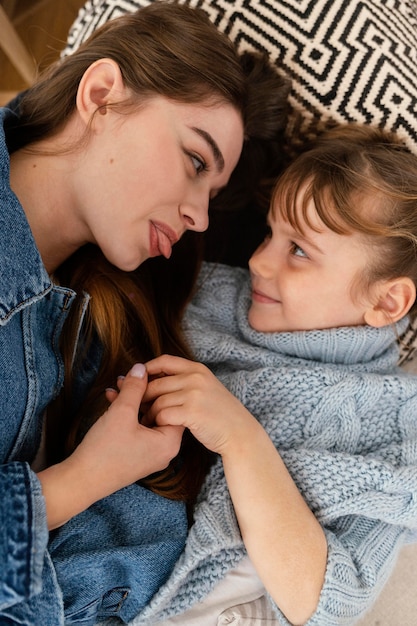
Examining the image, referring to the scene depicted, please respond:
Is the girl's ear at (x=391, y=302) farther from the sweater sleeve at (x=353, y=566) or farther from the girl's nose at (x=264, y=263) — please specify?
the sweater sleeve at (x=353, y=566)

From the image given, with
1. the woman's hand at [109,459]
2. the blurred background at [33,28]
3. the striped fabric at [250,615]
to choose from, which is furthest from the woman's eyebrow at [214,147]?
the blurred background at [33,28]

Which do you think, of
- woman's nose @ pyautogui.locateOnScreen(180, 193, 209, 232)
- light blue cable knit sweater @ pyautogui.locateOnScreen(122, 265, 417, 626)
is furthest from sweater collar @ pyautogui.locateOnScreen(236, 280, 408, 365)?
woman's nose @ pyautogui.locateOnScreen(180, 193, 209, 232)

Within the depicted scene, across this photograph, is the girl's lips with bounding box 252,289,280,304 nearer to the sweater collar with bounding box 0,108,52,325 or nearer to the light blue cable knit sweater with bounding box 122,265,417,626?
the light blue cable knit sweater with bounding box 122,265,417,626

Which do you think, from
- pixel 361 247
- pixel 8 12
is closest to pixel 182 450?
pixel 361 247

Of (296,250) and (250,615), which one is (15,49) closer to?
(296,250)

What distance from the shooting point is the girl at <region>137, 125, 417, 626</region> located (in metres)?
0.84

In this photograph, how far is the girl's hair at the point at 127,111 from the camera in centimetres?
91

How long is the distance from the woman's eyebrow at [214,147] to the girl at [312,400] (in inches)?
6.0

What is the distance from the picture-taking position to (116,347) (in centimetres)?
100

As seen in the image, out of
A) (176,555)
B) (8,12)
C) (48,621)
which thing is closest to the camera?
(48,621)

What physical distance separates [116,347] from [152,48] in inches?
19.4

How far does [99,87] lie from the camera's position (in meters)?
0.88

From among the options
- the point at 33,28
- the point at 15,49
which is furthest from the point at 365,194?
the point at 33,28

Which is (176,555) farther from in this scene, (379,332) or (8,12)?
(8,12)
